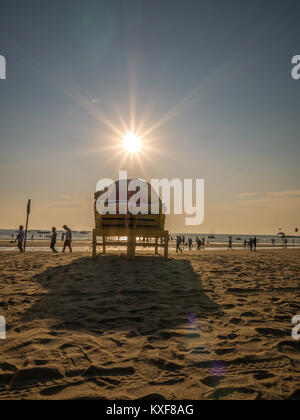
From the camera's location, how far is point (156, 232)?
969 centimetres

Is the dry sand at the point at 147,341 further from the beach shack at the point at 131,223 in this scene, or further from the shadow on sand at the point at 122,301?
the beach shack at the point at 131,223

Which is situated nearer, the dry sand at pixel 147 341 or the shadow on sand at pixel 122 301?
the dry sand at pixel 147 341

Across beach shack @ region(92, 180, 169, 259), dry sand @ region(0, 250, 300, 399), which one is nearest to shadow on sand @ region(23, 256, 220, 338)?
dry sand @ region(0, 250, 300, 399)

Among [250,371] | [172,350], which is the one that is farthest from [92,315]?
[250,371]

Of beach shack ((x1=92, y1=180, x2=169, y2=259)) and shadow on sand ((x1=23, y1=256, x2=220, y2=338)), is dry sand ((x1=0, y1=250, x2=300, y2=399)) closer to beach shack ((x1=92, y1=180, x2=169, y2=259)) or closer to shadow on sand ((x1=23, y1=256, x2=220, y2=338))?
shadow on sand ((x1=23, y1=256, x2=220, y2=338))

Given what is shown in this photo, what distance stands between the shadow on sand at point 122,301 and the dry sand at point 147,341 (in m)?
0.02

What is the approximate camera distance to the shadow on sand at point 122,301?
3.64m

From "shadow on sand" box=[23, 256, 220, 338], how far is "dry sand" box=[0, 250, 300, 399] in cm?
2

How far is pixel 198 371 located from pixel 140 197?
25.5 ft

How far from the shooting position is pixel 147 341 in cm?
307

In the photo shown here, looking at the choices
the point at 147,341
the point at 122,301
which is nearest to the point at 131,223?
the point at 122,301

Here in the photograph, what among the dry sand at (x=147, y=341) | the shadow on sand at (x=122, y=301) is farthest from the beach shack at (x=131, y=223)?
the dry sand at (x=147, y=341)

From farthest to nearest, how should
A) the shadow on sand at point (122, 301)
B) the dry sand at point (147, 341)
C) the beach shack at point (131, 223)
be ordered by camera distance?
the beach shack at point (131, 223) → the shadow on sand at point (122, 301) → the dry sand at point (147, 341)
